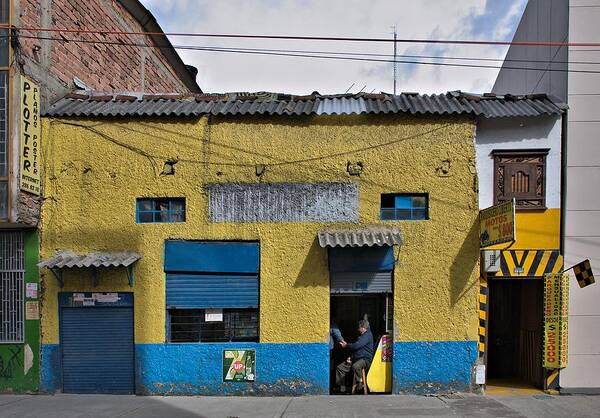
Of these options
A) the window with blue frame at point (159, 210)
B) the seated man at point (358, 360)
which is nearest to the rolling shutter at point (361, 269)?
the seated man at point (358, 360)

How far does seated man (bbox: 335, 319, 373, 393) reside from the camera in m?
8.23

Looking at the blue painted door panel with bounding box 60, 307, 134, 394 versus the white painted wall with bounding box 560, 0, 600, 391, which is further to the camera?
the blue painted door panel with bounding box 60, 307, 134, 394

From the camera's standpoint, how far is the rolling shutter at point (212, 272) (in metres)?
8.27

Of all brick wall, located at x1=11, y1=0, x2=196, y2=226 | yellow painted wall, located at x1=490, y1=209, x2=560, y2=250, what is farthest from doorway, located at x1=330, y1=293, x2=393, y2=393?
brick wall, located at x1=11, y1=0, x2=196, y2=226

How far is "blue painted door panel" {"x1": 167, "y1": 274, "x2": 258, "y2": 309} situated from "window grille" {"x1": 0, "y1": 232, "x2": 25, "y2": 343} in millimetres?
2673

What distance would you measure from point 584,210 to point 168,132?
7.52 meters

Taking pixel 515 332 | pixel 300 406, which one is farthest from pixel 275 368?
pixel 515 332

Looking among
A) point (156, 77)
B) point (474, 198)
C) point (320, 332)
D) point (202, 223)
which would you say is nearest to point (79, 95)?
point (202, 223)

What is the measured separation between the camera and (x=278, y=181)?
836 cm

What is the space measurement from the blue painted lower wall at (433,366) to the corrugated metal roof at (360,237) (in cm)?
185

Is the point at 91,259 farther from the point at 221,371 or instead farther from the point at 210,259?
the point at 221,371

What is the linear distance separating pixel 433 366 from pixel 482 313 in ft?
4.17

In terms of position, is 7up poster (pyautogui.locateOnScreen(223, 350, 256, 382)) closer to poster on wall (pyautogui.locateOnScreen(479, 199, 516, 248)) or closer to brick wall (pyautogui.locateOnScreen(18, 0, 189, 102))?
poster on wall (pyautogui.locateOnScreen(479, 199, 516, 248))

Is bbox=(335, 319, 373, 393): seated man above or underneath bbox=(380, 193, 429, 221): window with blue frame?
underneath
